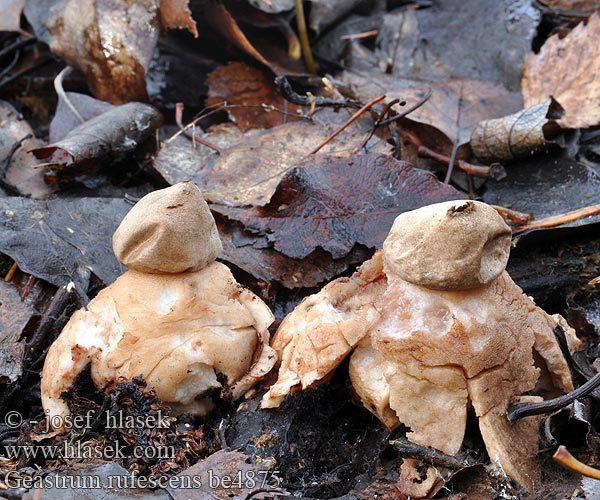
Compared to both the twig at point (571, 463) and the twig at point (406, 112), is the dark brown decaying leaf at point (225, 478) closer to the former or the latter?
the twig at point (571, 463)

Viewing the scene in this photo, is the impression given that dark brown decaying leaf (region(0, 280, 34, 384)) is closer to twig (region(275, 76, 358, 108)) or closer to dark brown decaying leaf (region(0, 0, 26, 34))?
twig (region(275, 76, 358, 108))

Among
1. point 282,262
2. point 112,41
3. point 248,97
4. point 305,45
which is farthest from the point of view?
point 305,45

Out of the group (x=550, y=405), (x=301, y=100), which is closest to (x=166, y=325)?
(x=550, y=405)

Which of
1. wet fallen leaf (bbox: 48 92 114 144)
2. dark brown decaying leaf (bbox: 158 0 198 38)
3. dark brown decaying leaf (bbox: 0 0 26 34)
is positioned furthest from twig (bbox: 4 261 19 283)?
dark brown decaying leaf (bbox: 0 0 26 34)

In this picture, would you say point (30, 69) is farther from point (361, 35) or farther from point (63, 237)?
point (361, 35)

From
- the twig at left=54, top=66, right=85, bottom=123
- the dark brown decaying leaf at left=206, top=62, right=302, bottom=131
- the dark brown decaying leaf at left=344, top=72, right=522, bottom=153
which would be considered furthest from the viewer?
the dark brown decaying leaf at left=206, top=62, right=302, bottom=131

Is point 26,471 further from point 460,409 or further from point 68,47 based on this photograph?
point 68,47

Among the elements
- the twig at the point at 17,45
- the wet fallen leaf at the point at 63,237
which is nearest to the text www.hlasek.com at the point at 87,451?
the wet fallen leaf at the point at 63,237
